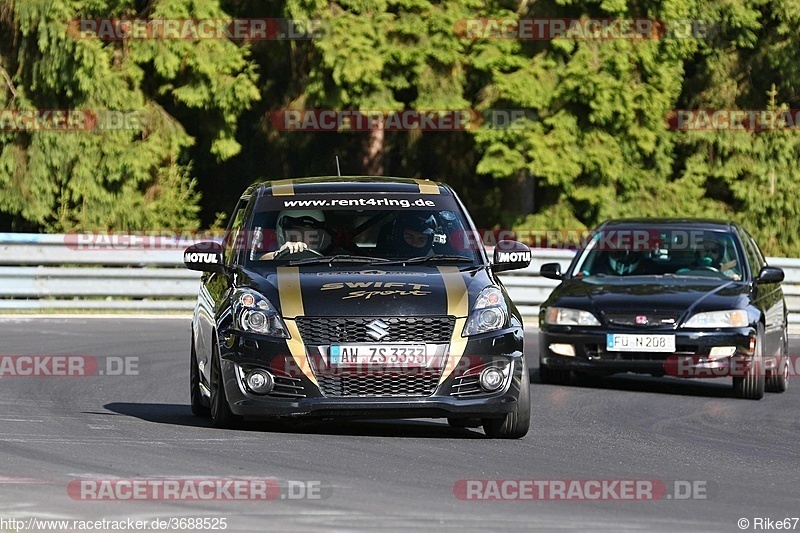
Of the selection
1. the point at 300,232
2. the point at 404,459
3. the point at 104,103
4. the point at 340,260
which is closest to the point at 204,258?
the point at 300,232

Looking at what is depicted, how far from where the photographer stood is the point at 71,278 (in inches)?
893

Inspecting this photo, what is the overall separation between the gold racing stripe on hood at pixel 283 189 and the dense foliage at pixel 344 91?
16097mm

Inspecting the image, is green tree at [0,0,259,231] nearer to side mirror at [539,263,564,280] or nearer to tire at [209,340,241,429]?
side mirror at [539,263,564,280]

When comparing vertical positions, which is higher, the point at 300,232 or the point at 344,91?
the point at 300,232

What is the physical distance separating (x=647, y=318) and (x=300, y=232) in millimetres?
4327

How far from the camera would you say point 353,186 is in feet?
38.4

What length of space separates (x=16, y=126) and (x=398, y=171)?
→ 9.14m

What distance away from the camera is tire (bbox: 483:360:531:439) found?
35.0 feet

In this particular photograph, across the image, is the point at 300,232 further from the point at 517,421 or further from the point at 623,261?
the point at 623,261

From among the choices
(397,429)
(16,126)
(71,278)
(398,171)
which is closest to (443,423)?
(397,429)

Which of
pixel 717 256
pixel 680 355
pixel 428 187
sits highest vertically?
pixel 428 187

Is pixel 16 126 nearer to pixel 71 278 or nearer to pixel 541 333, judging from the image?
pixel 71 278

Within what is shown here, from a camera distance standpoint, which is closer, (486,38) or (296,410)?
(296,410)

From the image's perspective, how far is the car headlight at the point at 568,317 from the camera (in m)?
14.8
